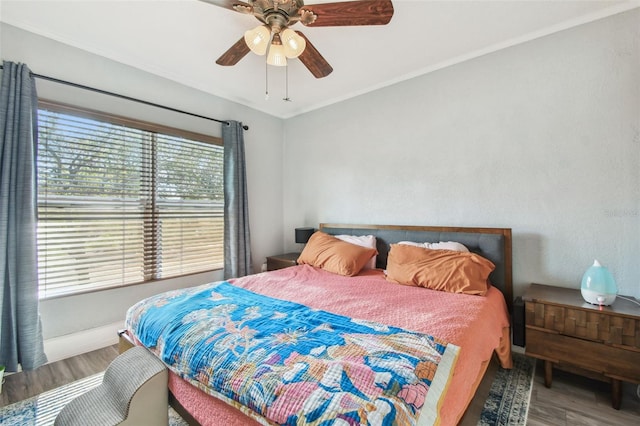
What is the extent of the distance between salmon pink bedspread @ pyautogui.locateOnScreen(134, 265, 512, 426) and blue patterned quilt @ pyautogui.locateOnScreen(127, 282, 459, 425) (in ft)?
0.34

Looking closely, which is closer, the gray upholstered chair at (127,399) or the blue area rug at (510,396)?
the gray upholstered chair at (127,399)

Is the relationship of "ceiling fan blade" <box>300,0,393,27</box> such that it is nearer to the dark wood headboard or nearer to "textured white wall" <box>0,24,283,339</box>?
the dark wood headboard

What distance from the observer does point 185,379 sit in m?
1.26

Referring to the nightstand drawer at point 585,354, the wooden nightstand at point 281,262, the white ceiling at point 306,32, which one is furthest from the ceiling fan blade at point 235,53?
the nightstand drawer at point 585,354

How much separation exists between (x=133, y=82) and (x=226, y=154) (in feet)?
3.72

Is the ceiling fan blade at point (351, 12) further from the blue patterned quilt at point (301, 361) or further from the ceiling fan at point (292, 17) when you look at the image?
the blue patterned quilt at point (301, 361)

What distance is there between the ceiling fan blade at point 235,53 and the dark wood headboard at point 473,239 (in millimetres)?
2131

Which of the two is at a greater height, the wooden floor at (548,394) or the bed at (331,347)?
the bed at (331,347)

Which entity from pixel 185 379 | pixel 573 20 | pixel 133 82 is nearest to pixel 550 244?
pixel 573 20

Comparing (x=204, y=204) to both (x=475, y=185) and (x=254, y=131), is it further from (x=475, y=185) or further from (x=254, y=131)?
(x=475, y=185)

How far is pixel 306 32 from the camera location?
7.32 ft

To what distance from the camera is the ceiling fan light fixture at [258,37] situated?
5.58 ft

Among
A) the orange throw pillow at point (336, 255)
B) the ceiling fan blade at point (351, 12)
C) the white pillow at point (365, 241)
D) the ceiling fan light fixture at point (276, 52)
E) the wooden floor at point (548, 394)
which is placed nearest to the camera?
the ceiling fan blade at point (351, 12)

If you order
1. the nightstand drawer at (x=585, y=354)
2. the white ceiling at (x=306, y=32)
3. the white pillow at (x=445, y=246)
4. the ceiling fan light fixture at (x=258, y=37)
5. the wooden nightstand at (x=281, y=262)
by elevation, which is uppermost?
the white ceiling at (x=306, y=32)
